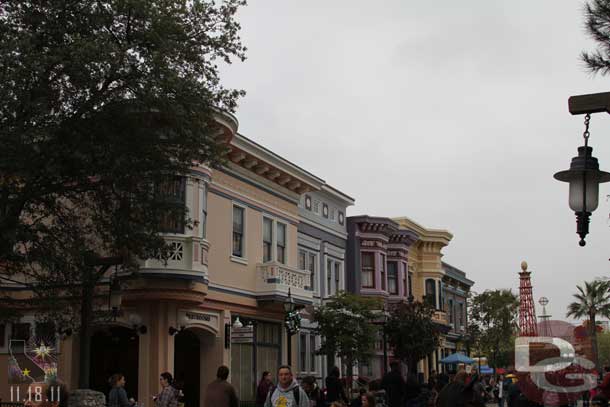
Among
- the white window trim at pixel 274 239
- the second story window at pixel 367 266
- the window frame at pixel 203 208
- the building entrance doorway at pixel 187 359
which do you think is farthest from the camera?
the second story window at pixel 367 266

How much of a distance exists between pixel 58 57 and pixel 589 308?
67590 mm

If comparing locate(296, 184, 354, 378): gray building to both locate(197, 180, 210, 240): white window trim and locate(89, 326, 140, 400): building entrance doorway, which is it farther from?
locate(89, 326, 140, 400): building entrance doorway

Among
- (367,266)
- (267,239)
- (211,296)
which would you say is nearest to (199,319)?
(211,296)

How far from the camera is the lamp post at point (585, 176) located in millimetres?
8058

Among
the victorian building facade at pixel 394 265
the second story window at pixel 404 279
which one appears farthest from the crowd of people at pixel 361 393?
the second story window at pixel 404 279

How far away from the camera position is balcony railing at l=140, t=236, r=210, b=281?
25.7m

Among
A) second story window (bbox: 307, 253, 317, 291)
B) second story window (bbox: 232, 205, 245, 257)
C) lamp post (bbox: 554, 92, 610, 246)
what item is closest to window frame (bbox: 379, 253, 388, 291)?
second story window (bbox: 307, 253, 317, 291)

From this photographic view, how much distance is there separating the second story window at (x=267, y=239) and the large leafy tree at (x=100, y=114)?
12.2 metres

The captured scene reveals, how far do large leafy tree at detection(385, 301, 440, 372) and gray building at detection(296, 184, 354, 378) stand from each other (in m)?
2.89

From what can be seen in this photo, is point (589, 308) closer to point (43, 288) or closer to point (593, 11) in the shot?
point (43, 288)

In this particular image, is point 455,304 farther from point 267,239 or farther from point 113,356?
point 113,356

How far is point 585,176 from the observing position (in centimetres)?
814

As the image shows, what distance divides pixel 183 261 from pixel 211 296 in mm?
2926

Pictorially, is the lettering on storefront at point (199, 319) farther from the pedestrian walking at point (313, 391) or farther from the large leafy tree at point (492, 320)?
the large leafy tree at point (492, 320)
